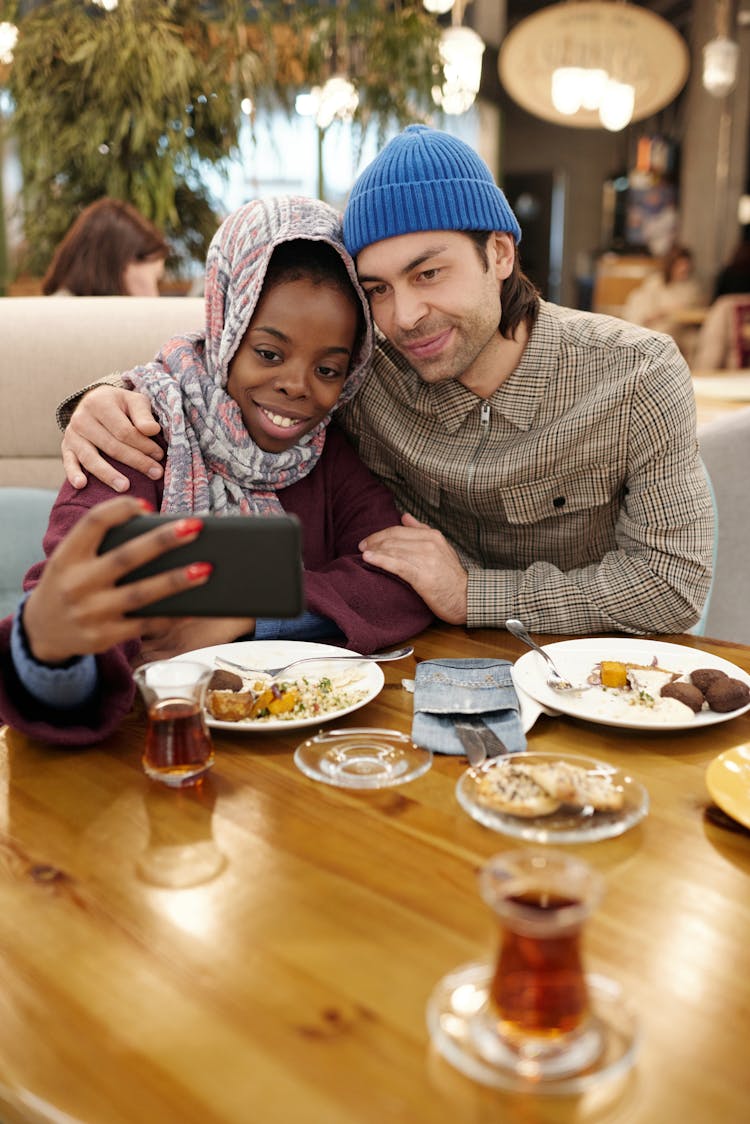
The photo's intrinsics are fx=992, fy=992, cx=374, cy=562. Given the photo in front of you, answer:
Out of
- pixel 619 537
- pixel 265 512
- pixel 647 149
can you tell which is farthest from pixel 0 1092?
pixel 647 149

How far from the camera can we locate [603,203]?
44.3ft

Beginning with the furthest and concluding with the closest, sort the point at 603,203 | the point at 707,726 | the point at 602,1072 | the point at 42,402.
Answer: the point at 603,203 → the point at 42,402 → the point at 707,726 → the point at 602,1072

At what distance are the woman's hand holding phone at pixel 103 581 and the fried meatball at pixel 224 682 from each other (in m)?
0.24

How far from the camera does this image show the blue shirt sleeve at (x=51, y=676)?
3.55ft

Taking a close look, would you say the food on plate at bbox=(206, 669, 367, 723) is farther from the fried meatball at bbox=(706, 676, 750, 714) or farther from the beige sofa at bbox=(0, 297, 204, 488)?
the beige sofa at bbox=(0, 297, 204, 488)

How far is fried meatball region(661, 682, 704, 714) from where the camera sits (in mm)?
1209

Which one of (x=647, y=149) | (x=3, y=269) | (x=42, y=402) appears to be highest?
(x=647, y=149)

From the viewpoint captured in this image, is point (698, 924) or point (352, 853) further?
point (352, 853)

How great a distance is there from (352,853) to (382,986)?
0.19 metres

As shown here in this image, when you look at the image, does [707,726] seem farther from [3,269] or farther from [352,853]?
[3,269]

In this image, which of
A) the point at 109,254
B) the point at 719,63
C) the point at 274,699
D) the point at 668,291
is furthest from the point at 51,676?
the point at 668,291

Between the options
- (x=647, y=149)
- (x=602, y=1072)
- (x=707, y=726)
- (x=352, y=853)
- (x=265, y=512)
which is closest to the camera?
(x=602, y=1072)

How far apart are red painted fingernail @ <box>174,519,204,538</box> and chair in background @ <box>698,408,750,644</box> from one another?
5.54 ft

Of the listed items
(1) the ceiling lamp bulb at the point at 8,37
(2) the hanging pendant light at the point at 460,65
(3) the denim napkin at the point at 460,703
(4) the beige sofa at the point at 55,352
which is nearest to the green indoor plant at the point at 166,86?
(1) the ceiling lamp bulb at the point at 8,37
